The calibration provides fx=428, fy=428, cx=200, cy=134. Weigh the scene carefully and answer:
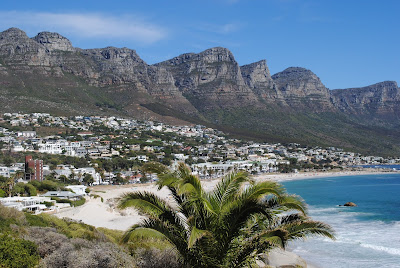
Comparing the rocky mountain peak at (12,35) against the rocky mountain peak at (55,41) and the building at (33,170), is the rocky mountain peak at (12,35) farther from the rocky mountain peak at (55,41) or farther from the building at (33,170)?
the building at (33,170)

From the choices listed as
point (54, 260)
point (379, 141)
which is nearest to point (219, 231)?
point (54, 260)

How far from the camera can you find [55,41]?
152125 mm

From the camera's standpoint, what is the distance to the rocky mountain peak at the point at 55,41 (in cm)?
15138

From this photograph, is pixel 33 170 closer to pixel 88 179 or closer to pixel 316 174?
pixel 88 179

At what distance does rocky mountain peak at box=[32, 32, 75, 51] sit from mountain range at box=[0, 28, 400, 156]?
1.16ft

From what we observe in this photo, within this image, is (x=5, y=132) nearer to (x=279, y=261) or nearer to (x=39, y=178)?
(x=39, y=178)

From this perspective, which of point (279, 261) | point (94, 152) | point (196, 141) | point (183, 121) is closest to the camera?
point (279, 261)

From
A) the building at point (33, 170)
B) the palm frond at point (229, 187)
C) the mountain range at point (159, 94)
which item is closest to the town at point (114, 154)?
the building at point (33, 170)

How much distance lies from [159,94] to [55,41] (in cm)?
4126

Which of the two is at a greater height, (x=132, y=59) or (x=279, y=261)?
(x=132, y=59)

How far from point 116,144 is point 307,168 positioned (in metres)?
46.1

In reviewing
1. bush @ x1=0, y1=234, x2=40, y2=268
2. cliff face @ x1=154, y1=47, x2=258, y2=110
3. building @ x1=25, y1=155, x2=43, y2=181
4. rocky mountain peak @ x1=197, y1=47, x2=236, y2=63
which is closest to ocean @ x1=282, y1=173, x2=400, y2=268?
bush @ x1=0, y1=234, x2=40, y2=268

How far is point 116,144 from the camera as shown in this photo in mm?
93000

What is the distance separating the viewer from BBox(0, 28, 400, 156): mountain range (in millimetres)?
120312
